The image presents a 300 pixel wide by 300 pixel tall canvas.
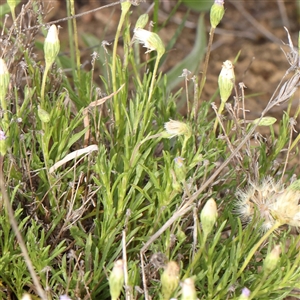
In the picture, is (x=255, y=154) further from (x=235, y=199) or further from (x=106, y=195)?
(x=106, y=195)

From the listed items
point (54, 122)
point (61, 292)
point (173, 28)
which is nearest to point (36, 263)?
point (61, 292)

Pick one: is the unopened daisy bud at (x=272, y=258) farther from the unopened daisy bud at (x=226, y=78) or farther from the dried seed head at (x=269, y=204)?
the unopened daisy bud at (x=226, y=78)

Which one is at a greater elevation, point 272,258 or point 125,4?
point 125,4

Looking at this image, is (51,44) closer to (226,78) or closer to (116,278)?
(226,78)

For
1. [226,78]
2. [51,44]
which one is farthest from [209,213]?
[51,44]

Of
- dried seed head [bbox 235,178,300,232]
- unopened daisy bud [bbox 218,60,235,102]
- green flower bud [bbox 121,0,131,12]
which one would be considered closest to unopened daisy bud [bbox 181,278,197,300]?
dried seed head [bbox 235,178,300,232]

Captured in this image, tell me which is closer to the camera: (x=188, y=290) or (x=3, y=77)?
(x=188, y=290)

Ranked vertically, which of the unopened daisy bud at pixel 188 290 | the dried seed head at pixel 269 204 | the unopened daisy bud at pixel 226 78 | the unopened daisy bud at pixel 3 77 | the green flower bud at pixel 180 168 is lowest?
the dried seed head at pixel 269 204

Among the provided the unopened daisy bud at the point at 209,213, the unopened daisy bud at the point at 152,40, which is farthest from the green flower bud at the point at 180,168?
the unopened daisy bud at the point at 152,40
